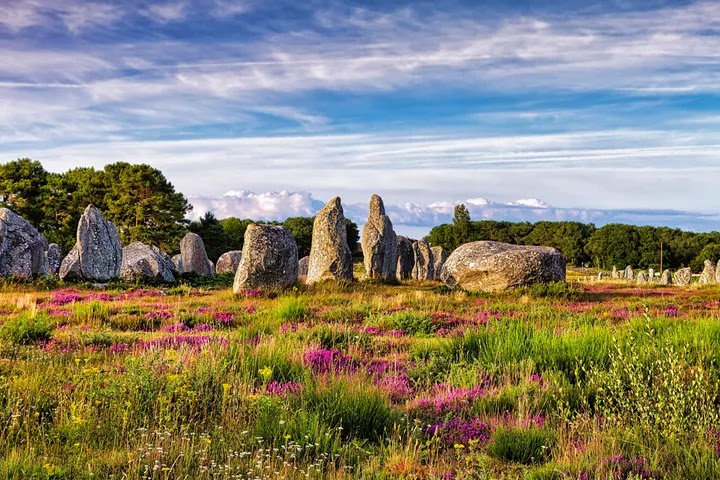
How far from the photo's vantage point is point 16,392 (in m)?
6.48

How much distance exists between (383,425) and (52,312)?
12.0 meters

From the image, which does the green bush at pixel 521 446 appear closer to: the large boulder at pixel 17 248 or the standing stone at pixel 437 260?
the large boulder at pixel 17 248

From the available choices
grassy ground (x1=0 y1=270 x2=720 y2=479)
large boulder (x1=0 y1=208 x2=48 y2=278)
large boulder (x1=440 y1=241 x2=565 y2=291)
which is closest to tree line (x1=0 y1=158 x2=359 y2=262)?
large boulder (x1=0 y1=208 x2=48 y2=278)

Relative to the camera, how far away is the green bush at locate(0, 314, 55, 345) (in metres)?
10.2

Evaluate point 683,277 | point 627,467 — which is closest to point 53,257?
point 627,467

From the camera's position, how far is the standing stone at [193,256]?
128ft

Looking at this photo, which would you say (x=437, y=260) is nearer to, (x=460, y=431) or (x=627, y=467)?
(x=460, y=431)

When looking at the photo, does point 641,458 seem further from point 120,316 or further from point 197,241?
point 197,241

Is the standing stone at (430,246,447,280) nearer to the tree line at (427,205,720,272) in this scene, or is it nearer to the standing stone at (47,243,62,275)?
the standing stone at (47,243,62,275)

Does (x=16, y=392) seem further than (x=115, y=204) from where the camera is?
No

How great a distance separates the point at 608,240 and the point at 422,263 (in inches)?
2887

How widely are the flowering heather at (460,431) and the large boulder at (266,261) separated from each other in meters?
15.1

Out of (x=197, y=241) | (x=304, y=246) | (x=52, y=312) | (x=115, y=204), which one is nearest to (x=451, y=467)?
(x=52, y=312)

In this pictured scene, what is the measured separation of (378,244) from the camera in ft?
102
